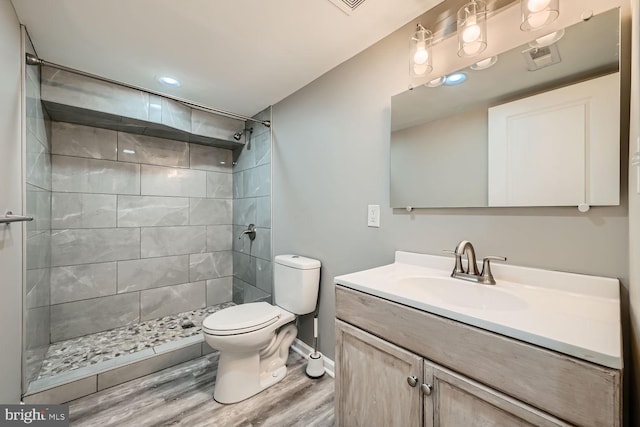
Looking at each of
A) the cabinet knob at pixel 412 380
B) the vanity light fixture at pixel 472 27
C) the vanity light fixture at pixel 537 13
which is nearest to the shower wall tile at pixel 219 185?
the vanity light fixture at pixel 472 27

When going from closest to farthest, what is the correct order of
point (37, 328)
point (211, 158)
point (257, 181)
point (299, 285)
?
point (37, 328)
point (299, 285)
point (257, 181)
point (211, 158)

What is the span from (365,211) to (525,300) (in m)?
0.91

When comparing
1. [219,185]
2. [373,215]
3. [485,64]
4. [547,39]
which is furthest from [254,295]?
[547,39]

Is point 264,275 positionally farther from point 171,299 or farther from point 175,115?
point 175,115

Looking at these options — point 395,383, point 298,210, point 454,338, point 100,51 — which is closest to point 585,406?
point 454,338

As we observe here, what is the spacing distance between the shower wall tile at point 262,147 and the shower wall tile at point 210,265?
121cm

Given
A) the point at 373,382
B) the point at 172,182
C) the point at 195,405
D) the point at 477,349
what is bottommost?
the point at 195,405

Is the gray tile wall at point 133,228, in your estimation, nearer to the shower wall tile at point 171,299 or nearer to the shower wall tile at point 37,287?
the shower wall tile at point 171,299

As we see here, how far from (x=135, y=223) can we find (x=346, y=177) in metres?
2.15

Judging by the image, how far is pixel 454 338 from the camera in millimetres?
787

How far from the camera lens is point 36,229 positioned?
172 centimetres

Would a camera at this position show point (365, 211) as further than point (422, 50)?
Yes

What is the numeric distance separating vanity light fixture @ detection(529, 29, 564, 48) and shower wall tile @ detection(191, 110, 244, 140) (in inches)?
96.5

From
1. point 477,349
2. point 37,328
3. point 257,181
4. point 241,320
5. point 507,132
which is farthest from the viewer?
point 257,181
